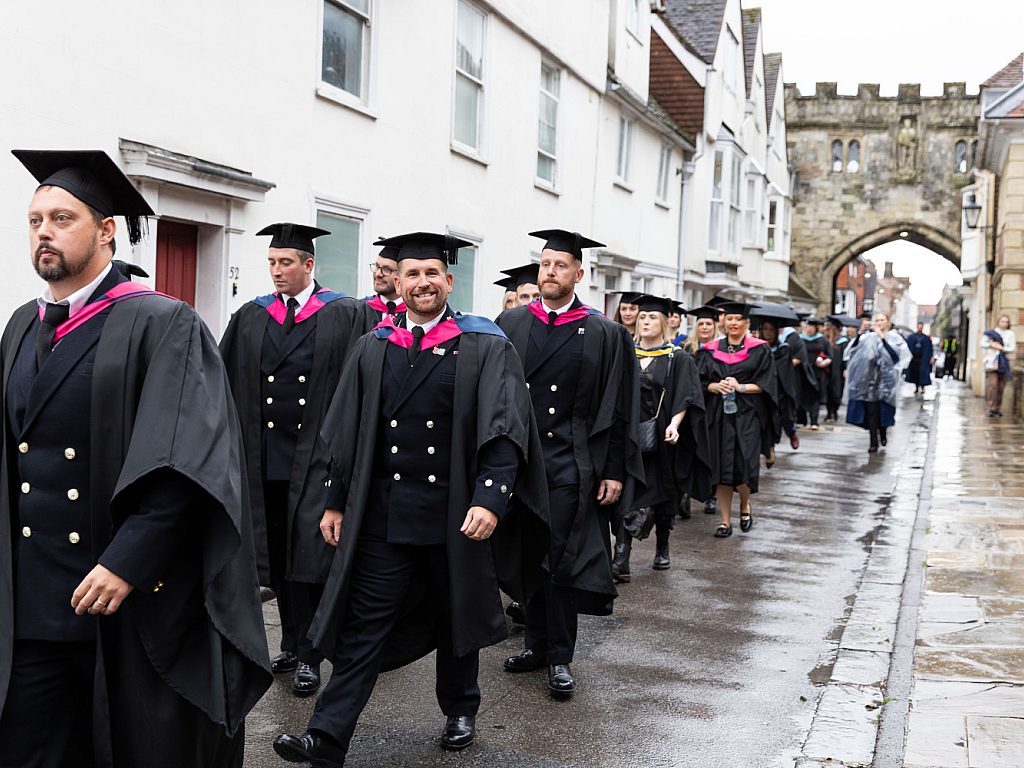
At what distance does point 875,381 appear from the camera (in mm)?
16734

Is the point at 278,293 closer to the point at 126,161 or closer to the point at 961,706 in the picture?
the point at 126,161

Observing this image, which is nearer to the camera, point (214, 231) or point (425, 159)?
point (214, 231)

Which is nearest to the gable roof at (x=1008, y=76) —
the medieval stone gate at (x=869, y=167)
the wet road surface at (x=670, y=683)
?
the medieval stone gate at (x=869, y=167)

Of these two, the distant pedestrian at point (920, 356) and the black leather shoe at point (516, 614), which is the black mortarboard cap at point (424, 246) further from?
the distant pedestrian at point (920, 356)

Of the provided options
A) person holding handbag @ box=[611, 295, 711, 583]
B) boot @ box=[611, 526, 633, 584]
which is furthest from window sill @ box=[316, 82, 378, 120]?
boot @ box=[611, 526, 633, 584]

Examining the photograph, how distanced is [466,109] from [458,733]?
10.4 metres

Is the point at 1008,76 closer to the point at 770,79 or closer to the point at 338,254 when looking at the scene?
the point at 770,79

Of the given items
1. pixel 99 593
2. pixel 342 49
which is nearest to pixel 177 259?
pixel 342 49

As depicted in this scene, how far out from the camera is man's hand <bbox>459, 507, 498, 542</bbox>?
448cm

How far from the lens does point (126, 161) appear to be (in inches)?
324

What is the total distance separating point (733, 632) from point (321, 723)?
126 inches

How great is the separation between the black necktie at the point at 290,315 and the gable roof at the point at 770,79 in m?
32.4

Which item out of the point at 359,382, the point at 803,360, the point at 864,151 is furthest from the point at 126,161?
the point at 864,151

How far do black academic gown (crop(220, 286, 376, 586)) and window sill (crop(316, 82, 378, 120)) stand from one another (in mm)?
5212
